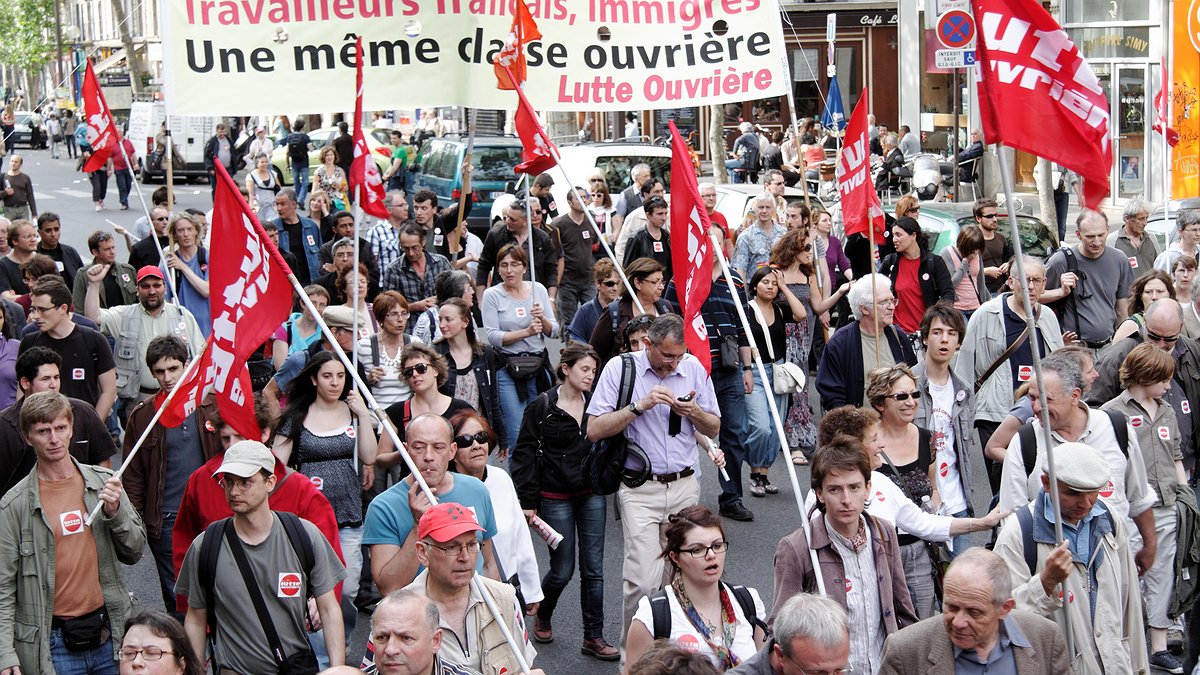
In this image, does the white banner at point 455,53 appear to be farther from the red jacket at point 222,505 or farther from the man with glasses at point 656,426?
the red jacket at point 222,505

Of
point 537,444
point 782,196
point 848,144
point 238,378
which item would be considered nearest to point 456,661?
point 238,378

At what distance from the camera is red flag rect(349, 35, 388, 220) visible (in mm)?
8156

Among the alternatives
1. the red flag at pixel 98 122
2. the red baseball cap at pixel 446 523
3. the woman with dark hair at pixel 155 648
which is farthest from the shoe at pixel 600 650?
the red flag at pixel 98 122

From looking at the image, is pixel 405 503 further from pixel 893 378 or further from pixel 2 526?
pixel 893 378

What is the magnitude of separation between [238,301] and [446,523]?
183cm

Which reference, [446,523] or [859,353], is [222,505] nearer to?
[446,523]

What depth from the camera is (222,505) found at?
20.5 ft

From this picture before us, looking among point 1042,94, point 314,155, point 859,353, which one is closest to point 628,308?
point 859,353

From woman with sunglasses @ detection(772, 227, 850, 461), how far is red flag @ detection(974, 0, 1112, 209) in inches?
201

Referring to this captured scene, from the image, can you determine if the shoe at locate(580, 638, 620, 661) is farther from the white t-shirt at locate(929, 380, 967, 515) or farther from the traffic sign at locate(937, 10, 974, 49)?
the traffic sign at locate(937, 10, 974, 49)

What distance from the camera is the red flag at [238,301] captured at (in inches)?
252

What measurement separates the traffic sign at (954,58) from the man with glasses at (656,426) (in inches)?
408

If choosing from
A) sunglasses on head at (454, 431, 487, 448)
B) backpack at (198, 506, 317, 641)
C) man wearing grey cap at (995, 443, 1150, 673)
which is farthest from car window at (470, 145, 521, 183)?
man wearing grey cap at (995, 443, 1150, 673)

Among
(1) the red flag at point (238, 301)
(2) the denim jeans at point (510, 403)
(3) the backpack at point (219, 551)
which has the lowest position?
(2) the denim jeans at point (510, 403)
